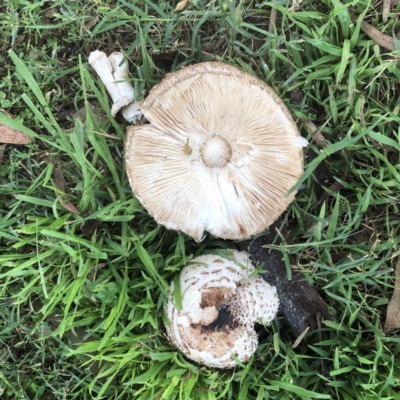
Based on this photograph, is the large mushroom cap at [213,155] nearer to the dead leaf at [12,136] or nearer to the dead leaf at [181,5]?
the dead leaf at [181,5]

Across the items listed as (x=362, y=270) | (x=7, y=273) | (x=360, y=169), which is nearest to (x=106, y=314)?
(x=7, y=273)

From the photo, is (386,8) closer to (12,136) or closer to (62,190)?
(62,190)

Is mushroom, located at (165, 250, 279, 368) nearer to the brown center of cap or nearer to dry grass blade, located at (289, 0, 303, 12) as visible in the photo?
the brown center of cap

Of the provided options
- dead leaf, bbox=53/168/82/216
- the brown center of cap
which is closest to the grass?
dead leaf, bbox=53/168/82/216

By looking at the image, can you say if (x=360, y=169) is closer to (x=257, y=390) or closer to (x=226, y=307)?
(x=226, y=307)

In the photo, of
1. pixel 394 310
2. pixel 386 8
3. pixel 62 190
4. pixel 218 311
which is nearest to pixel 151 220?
pixel 62 190

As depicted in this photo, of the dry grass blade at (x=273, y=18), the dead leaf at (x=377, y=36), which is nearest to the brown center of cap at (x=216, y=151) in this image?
the dry grass blade at (x=273, y=18)
